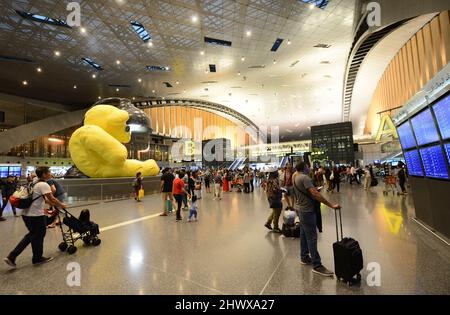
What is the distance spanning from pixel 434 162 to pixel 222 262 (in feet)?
14.4

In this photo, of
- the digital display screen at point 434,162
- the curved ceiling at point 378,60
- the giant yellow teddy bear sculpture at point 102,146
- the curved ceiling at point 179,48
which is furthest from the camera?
the curved ceiling at point 378,60

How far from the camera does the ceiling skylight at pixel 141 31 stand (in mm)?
15766

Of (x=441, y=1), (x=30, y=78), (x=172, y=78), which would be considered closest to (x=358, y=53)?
(x=441, y=1)

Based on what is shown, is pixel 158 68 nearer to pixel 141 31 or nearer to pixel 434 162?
pixel 141 31

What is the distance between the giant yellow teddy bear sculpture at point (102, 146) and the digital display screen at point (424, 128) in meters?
11.7

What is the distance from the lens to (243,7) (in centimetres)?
1447

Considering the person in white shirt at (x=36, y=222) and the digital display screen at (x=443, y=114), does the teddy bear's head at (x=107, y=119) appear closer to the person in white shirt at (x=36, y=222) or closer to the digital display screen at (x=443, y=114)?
the person in white shirt at (x=36, y=222)

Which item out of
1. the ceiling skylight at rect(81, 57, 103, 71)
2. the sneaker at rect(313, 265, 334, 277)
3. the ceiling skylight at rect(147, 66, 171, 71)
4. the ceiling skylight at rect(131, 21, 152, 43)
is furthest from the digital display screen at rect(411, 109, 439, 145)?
the ceiling skylight at rect(81, 57, 103, 71)

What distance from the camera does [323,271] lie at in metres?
2.97

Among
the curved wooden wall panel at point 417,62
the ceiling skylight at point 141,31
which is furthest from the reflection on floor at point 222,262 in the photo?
the ceiling skylight at point 141,31

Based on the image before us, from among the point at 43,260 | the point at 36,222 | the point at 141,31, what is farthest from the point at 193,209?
the point at 141,31

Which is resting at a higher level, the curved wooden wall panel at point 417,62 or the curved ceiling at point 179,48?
the curved ceiling at point 179,48

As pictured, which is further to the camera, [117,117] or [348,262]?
[117,117]

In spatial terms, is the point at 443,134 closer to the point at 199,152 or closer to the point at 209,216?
the point at 209,216
